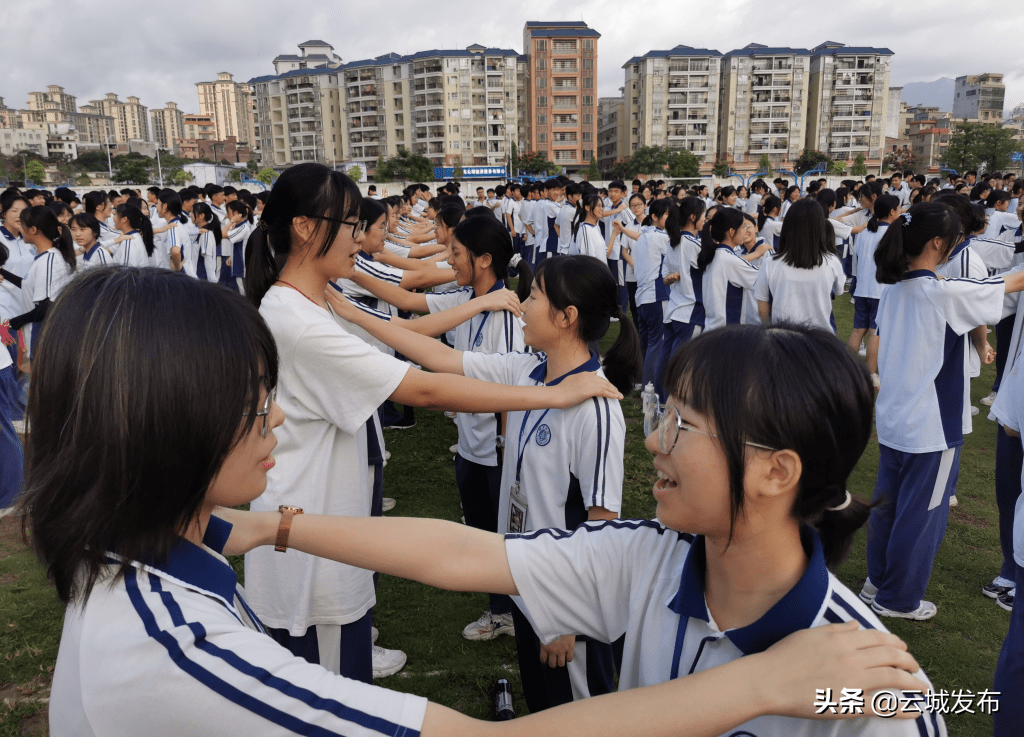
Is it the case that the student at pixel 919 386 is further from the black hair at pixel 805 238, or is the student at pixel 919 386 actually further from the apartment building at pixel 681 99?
the apartment building at pixel 681 99

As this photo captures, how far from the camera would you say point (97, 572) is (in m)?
0.91

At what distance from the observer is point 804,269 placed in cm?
485

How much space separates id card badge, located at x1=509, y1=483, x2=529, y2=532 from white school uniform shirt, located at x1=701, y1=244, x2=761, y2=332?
383 centimetres

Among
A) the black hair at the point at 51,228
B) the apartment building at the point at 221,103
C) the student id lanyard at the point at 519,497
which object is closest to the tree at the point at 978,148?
the black hair at the point at 51,228

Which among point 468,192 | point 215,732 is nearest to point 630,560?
point 215,732

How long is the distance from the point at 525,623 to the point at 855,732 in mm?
1438

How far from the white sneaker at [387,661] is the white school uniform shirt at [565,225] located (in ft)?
28.2

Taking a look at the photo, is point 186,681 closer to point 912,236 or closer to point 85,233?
point 912,236

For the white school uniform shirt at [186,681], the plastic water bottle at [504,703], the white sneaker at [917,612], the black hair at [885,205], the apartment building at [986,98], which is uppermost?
the apartment building at [986,98]

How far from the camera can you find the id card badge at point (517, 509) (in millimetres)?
2348

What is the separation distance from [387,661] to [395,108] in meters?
70.5

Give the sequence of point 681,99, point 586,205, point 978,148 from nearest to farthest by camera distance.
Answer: point 586,205 < point 978,148 < point 681,99

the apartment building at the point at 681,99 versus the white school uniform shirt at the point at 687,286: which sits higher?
the apartment building at the point at 681,99

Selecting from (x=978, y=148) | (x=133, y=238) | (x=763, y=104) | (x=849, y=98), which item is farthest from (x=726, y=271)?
(x=849, y=98)
